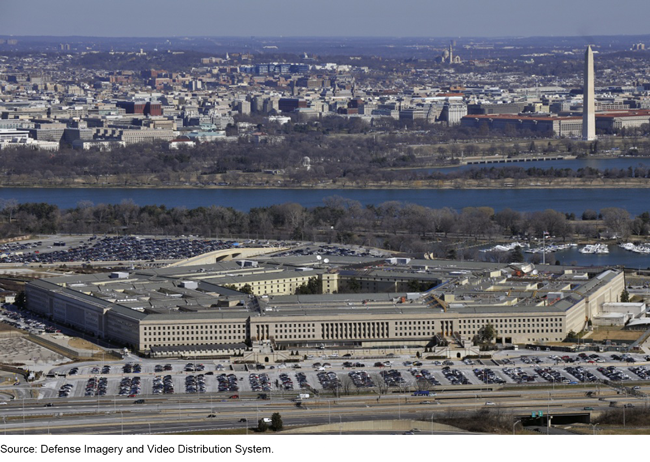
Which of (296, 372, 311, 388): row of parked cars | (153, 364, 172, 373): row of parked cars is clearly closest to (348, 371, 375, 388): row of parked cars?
(296, 372, 311, 388): row of parked cars

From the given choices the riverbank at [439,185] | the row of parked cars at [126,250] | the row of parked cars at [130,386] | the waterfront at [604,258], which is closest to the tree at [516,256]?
the waterfront at [604,258]

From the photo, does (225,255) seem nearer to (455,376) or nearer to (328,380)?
(328,380)

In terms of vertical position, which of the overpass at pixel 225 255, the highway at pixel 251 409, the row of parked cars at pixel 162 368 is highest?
the highway at pixel 251 409

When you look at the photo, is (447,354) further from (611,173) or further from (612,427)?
(611,173)

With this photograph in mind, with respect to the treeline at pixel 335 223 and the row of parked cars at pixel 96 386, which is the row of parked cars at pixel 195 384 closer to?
the row of parked cars at pixel 96 386

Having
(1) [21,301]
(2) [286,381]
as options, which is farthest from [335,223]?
(2) [286,381]

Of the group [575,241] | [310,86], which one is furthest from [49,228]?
[310,86]

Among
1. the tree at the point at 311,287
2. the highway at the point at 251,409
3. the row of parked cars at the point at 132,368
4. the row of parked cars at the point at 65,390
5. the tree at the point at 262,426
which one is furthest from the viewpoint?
the tree at the point at 311,287

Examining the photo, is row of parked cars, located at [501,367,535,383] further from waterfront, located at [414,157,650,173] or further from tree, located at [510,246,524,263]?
waterfront, located at [414,157,650,173]
